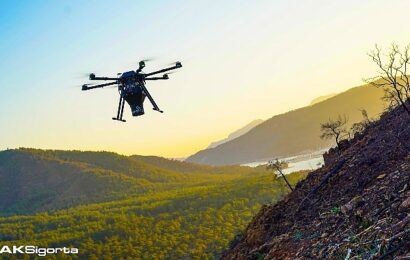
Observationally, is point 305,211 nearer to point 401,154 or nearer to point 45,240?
point 401,154

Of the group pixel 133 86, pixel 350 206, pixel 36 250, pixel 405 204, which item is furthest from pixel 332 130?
pixel 36 250

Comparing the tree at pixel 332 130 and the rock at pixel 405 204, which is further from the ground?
the tree at pixel 332 130

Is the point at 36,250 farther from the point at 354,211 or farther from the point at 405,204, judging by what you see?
the point at 405,204

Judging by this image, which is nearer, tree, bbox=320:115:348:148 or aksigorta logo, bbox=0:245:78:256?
tree, bbox=320:115:348:148

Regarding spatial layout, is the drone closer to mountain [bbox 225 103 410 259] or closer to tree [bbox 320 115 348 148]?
mountain [bbox 225 103 410 259]

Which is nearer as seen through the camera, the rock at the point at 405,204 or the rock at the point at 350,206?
the rock at the point at 405,204

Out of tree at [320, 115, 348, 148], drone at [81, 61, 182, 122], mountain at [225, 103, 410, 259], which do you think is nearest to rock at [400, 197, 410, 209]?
mountain at [225, 103, 410, 259]

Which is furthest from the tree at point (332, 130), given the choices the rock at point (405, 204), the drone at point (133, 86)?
the rock at point (405, 204)

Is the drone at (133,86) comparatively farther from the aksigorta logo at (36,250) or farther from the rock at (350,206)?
the aksigorta logo at (36,250)

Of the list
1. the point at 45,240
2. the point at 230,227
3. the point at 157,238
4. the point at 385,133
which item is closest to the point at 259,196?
the point at 230,227

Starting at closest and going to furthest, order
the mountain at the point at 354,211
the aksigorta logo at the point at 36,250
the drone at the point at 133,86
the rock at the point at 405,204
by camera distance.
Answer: the mountain at the point at 354,211 → the rock at the point at 405,204 → the drone at the point at 133,86 → the aksigorta logo at the point at 36,250
